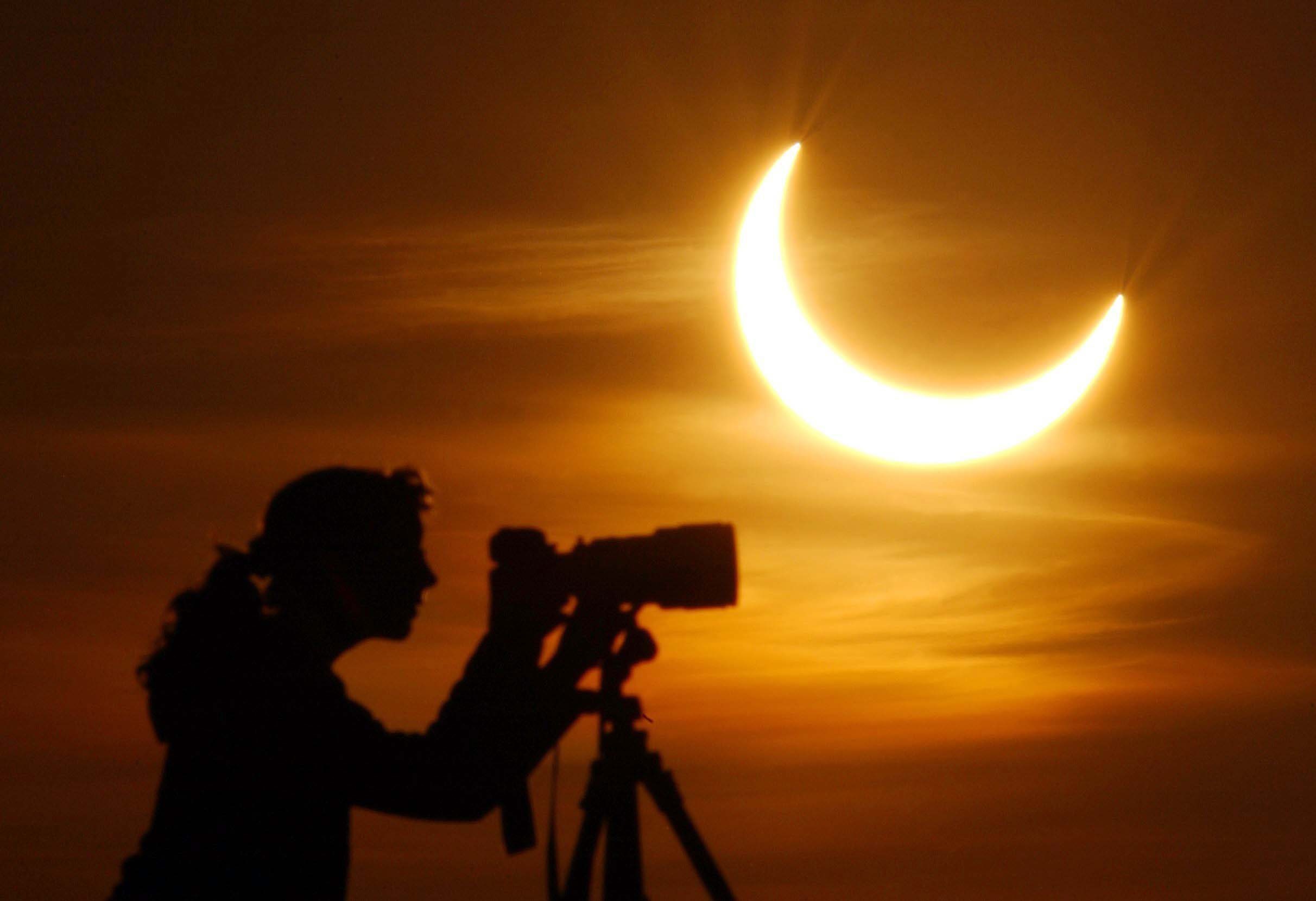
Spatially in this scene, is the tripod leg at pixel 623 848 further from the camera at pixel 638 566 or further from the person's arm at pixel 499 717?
the camera at pixel 638 566

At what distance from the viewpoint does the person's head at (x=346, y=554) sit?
4316 millimetres

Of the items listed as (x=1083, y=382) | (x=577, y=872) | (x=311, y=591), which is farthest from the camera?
(x=1083, y=382)

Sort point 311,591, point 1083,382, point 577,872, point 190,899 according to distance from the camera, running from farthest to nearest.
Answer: point 1083,382, point 577,872, point 311,591, point 190,899

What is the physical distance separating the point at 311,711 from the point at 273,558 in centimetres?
51

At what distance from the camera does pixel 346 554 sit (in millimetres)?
4340

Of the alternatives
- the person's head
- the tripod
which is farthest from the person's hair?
the tripod

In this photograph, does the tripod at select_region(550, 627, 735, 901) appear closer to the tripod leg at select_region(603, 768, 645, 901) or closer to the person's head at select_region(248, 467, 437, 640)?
the tripod leg at select_region(603, 768, 645, 901)

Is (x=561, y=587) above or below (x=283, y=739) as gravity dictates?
above

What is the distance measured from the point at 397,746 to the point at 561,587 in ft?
2.61

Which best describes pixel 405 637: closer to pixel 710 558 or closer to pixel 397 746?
pixel 397 746


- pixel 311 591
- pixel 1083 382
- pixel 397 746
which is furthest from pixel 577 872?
pixel 1083 382

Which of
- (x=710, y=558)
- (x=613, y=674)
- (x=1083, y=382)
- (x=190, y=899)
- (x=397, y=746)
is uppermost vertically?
(x=1083, y=382)

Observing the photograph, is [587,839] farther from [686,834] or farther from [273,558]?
[273,558]

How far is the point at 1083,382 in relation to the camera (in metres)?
11.0
